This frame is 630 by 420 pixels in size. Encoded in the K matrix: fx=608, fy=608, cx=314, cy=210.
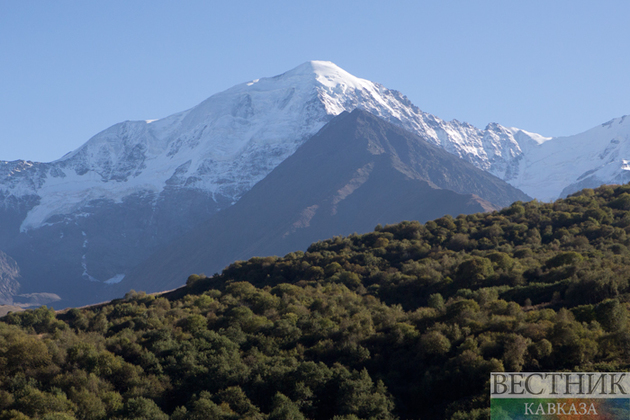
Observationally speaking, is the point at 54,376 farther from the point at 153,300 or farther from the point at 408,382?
the point at 153,300

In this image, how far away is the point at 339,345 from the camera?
34656 mm

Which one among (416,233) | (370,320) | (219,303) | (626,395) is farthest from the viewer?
(416,233)

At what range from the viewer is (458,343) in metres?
32.2

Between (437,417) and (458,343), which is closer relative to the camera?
(437,417)

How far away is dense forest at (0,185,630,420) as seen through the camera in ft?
92.3

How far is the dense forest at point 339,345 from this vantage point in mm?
28141

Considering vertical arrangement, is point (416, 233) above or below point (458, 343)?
above

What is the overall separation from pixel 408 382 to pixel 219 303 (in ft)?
72.3

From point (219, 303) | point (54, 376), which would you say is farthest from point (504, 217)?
point (54, 376)

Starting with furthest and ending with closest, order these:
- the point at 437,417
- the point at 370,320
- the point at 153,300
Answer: the point at 153,300 < the point at 370,320 < the point at 437,417

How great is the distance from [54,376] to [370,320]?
59.7 ft

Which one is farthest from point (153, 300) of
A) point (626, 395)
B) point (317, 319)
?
point (626, 395)

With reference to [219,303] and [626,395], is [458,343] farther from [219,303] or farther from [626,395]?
[219,303]

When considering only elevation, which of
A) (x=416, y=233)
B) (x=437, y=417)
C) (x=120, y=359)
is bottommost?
(x=437, y=417)
